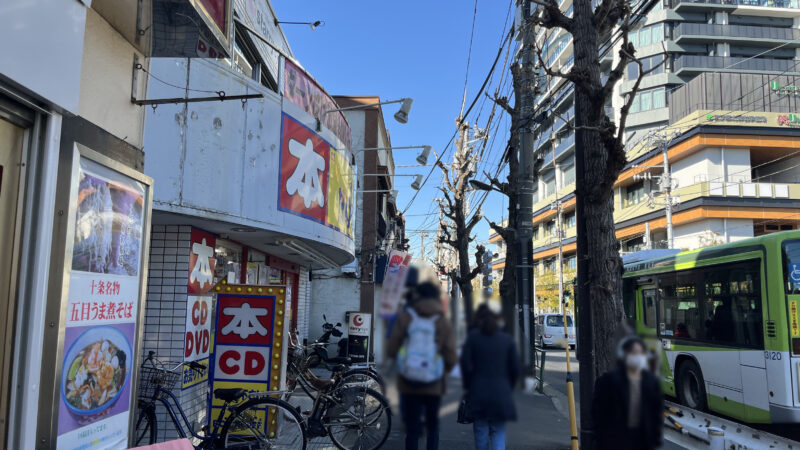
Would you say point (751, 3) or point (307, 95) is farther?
point (751, 3)

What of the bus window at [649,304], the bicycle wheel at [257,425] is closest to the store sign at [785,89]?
the bus window at [649,304]

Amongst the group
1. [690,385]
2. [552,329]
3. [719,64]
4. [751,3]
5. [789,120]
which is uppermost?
[751,3]

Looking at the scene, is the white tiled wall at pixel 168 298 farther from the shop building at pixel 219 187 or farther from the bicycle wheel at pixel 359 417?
the bicycle wheel at pixel 359 417

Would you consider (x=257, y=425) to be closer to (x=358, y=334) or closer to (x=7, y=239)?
(x=7, y=239)

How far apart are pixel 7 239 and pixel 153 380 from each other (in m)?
3.06

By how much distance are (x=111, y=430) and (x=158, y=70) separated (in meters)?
4.07

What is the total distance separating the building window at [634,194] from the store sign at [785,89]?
10281mm

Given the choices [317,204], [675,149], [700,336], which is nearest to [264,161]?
[317,204]

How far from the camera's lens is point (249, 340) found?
7.36 metres

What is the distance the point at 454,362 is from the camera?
75 centimetres

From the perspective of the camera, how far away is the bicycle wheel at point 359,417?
496 centimetres

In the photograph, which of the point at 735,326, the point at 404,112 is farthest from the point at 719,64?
the point at 404,112

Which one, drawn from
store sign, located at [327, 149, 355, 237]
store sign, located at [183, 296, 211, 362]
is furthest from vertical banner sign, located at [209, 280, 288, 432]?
store sign, located at [327, 149, 355, 237]

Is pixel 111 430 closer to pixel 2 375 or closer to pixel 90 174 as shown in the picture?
pixel 2 375
